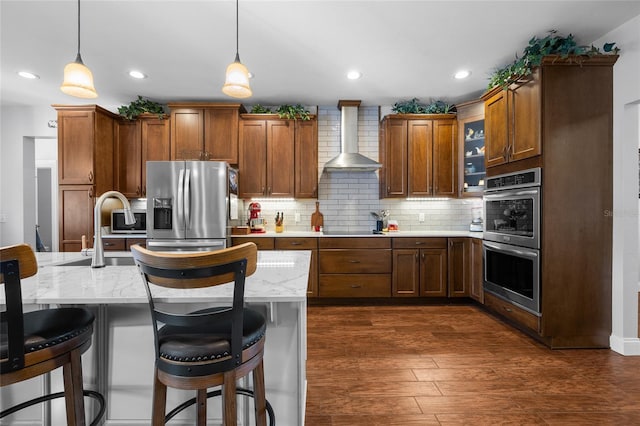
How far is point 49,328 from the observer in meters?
1.19

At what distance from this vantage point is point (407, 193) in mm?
4242

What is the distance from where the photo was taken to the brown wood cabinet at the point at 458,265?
12.8 feet

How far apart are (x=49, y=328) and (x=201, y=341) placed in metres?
0.59

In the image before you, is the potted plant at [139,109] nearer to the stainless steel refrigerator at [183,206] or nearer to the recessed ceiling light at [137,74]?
the recessed ceiling light at [137,74]

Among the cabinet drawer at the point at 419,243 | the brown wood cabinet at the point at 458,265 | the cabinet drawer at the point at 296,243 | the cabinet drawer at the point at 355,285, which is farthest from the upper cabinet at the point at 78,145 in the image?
the brown wood cabinet at the point at 458,265

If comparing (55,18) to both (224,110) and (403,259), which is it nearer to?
(224,110)

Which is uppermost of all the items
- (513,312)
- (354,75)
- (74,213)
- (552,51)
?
(354,75)

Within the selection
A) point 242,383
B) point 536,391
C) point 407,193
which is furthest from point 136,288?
point 407,193

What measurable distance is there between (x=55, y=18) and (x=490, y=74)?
399 centimetres

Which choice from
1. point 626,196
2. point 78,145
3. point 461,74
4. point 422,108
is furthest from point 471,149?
point 78,145

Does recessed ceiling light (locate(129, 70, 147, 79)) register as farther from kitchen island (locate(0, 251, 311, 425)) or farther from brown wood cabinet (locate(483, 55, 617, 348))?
brown wood cabinet (locate(483, 55, 617, 348))

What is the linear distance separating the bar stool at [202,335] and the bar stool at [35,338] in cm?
33

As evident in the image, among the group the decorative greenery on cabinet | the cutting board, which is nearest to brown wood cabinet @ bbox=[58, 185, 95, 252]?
the cutting board

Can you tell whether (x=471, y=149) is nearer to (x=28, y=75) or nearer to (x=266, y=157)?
(x=266, y=157)
